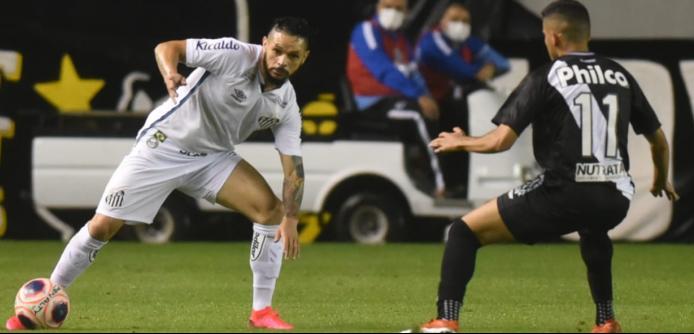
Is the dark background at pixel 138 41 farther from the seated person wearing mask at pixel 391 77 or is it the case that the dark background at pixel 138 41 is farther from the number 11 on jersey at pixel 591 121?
the number 11 on jersey at pixel 591 121

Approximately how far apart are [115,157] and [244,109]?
6837 millimetres

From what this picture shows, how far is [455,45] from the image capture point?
15219 mm

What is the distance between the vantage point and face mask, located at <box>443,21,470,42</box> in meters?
15.2

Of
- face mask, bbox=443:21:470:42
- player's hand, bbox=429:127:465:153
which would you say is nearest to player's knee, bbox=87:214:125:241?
player's hand, bbox=429:127:465:153

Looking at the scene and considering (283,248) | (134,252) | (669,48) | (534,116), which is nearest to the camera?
(534,116)

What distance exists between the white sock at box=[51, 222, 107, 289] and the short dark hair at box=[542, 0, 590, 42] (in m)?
2.71

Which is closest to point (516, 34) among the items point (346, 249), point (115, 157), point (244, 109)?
point (346, 249)

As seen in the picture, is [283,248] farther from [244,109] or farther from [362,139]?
[362,139]

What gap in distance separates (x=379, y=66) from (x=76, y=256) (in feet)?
22.9

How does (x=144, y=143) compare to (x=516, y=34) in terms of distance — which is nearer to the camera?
(x=144, y=143)

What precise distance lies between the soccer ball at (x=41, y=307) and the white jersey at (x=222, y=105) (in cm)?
99

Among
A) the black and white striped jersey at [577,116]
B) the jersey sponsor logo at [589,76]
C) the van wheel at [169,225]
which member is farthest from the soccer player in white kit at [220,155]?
the van wheel at [169,225]

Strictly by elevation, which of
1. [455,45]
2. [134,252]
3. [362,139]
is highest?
[455,45]

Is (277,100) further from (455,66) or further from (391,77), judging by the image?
(455,66)
